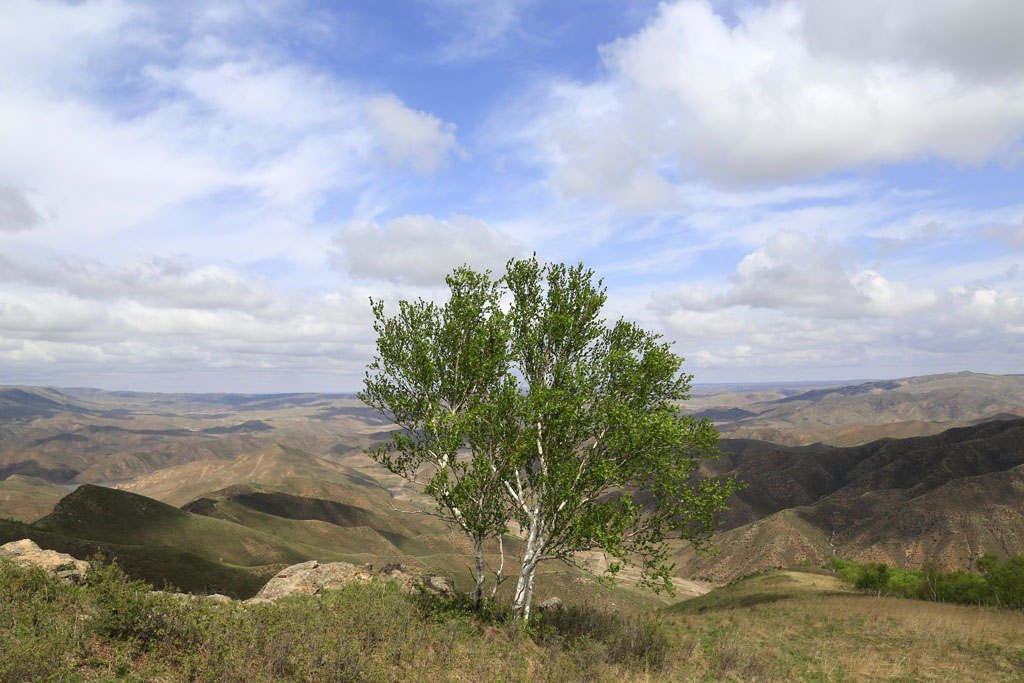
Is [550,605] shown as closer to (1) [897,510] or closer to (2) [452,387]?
(2) [452,387]

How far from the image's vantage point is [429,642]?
17.9 m

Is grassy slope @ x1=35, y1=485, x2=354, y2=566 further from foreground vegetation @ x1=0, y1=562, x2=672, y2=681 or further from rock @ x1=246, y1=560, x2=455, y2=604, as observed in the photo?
foreground vegetation @ x1=0, y1=562, x2=672, y2=681

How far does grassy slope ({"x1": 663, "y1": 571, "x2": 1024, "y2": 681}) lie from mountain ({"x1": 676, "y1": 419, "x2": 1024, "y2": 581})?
83.9 meters

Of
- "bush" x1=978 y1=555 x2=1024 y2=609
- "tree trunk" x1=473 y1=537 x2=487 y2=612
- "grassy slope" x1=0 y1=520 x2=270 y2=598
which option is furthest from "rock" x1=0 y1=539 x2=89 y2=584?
"bush" x1=978 y1=555 x2=1024 y2=609

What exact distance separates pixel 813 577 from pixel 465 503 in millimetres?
67985

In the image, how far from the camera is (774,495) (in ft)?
621

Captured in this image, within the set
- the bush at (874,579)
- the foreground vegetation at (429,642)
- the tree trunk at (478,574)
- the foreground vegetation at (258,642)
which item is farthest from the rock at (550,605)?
the bush at (874,579)

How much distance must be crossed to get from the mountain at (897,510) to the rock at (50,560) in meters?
111

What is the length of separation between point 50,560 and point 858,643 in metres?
44.4

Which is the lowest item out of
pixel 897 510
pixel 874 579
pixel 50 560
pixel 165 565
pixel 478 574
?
pixel 897 510

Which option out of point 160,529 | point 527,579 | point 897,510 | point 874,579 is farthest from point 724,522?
point 160,529

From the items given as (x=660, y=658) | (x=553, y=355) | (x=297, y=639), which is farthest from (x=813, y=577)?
(x=297, y=639)

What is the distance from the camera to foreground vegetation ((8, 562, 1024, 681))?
497 inches

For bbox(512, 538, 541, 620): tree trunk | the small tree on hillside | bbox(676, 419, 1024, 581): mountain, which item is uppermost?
the small tree on hillside
